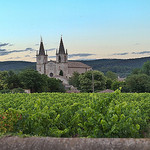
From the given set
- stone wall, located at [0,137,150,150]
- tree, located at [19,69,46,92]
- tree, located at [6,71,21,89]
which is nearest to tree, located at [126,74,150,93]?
tree, located at [19,69,46,92]

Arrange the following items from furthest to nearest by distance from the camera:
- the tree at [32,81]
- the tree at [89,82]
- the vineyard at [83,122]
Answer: the tree at [89,82], the tree at [32,81], the vineyard at [83,122]

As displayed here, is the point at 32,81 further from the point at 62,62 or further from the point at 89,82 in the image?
the point at 62,62

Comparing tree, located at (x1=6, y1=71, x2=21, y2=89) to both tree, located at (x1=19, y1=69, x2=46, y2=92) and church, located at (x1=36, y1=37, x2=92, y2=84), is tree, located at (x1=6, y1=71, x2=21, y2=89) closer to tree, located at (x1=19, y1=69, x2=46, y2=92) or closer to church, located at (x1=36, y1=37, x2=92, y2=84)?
tree, located at (x1=19, y1=69, x2=46, y2=92)

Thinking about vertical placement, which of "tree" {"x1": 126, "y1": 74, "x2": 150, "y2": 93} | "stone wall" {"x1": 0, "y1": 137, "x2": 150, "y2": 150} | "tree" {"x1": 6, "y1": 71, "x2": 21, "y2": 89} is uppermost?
"stone wall" {"x1": 0, "y1": 137, "x2": 150, "y2": 150}

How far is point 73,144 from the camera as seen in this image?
198 inches

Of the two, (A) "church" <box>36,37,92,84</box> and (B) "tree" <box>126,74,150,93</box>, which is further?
(A) "church" <box>36,37,92,84</box>

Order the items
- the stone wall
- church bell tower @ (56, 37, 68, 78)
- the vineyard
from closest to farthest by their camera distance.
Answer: the stone wall
the vineyard
church bell tower @ (56, 37, 68, 78)

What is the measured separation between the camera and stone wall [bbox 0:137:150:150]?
4773mm

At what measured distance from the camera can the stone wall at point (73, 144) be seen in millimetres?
4773

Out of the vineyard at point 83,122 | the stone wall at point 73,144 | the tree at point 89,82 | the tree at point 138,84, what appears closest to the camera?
the stone wall at point 73,144

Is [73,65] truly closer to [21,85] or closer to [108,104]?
[21,85]

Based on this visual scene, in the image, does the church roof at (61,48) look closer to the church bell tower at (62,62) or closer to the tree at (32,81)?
the church bell tower at (62,62)

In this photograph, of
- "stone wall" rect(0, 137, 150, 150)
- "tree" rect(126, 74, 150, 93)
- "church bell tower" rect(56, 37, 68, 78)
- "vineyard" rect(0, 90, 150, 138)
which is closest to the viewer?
"stone wall" rect(0, 137, 150, 150)

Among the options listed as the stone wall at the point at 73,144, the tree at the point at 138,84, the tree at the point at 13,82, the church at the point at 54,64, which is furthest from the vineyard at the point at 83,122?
the church at the point at 54,64
